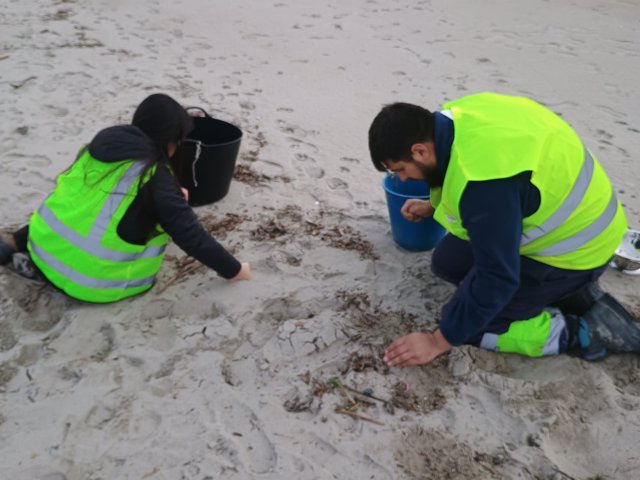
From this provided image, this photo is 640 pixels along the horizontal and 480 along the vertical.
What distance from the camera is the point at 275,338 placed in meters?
2.32

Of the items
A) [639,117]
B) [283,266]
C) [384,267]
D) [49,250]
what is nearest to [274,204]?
[283,266]

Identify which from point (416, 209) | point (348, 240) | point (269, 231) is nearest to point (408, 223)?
point (416, 209)

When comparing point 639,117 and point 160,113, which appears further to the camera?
point 639,117

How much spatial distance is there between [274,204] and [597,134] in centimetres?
254

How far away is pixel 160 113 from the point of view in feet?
7.43

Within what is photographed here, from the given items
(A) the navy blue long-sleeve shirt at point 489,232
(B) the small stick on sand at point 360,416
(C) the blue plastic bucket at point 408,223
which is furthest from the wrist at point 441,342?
(C) the blue plastic bucket at point 408,223

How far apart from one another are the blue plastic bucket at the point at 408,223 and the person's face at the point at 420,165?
0.70 m

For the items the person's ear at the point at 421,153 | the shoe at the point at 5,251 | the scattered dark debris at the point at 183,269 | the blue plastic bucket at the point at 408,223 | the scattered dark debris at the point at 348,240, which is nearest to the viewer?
the person's ear at the point at 421,153

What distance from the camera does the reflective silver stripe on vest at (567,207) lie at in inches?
78.7

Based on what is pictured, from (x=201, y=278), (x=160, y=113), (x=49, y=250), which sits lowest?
(x=201, y=278)

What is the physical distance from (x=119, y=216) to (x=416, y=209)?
127 centimetres

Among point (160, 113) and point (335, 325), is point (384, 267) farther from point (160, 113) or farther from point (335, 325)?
point (160, 113)

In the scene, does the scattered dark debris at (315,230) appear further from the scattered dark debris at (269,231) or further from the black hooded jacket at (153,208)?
the black hooded jacket at (153,208)

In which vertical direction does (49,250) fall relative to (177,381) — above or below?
above
